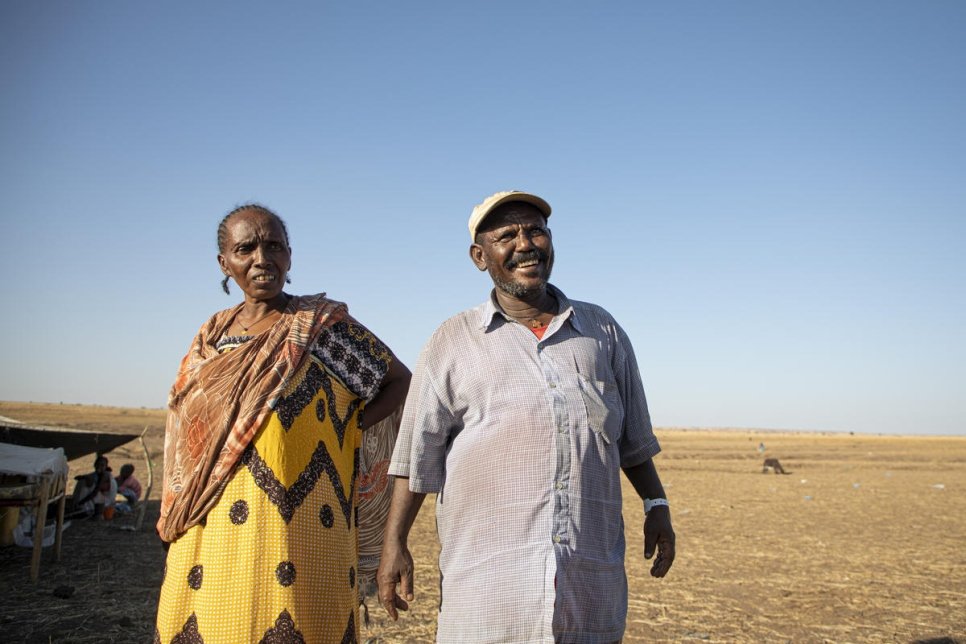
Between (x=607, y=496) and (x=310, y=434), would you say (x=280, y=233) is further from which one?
(x=607, y=496)

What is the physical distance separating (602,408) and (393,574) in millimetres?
984

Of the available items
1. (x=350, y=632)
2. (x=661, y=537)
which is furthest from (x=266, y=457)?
(x=661, y=537)

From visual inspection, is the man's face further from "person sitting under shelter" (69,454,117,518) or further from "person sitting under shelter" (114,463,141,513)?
"person sitting under shelter" (114,463,141,513)

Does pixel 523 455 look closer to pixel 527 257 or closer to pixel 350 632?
pixel 527 257

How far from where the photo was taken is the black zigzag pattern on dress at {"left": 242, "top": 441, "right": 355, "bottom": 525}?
2.71 meters

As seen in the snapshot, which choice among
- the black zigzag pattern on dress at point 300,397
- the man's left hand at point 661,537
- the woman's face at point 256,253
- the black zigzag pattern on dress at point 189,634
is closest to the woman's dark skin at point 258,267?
the woman's face at point 256,253

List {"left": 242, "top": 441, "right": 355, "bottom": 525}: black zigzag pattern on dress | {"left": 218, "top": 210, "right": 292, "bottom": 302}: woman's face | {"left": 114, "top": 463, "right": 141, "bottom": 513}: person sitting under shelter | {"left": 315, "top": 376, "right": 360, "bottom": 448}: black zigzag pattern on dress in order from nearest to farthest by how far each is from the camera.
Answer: {"left": 242, "top": 441, "right": 355, "bottom": 525}: black zigzag pattern on dress, {"left": 315, "top": 376, "right": 360, "bottom": 448}: black zigzag pattern on dress, {"left": 218, "top": 210, "right": 292, "bottom": 302}: woman's face, {"left": 114, "top": 463, "right": 141, "bottom": 513}: person sitting under shelter

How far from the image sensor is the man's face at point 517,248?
275 centimetres

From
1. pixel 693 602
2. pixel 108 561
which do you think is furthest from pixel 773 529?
pixel 108 561

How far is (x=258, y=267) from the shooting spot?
3156 millimetres

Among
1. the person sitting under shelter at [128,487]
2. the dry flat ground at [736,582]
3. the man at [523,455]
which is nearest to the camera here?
the man at [523,455]

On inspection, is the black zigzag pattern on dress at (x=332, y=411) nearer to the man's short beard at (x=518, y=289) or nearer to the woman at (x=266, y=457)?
the woman at (x=266, y=457)

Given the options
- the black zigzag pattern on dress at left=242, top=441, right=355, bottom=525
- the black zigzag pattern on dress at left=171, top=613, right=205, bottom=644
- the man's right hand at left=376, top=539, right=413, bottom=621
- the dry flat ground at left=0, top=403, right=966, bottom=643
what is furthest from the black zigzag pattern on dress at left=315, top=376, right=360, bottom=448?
the dry flat ground at left=0, top=403, right=966, bottom=643

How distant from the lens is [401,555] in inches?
104
